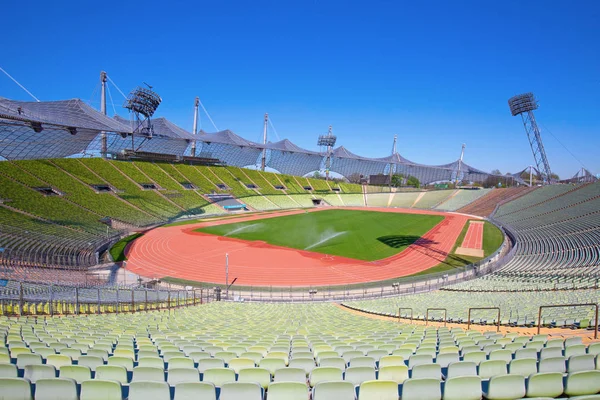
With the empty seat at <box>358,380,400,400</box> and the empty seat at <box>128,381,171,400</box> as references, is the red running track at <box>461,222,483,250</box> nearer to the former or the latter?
the empty seat at <box>358,380,400,400</box>

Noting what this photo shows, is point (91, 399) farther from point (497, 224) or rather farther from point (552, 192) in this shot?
point (552, 192)

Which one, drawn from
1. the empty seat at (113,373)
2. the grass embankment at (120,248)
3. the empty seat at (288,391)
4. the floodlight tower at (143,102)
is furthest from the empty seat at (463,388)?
the floodlight tower at (143,102)

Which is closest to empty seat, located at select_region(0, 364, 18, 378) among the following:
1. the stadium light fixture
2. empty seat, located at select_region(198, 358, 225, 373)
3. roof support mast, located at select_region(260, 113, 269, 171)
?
empty seat, located at select_region(198, 358, 225, 373)

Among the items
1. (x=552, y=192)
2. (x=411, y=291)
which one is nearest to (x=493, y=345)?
(x=411, y=291)

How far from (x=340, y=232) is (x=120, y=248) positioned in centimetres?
2896

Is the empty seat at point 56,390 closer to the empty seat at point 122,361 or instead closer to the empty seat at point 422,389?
the empty seat at point 122,361

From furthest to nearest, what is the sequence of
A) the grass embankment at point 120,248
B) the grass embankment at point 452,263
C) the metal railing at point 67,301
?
the grass embankment at point 120,248, the grass embankment at point 452,263, the metal railing at point 67,301

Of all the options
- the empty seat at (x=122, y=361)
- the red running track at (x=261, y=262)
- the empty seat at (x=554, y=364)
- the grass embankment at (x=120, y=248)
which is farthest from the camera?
the grass embankment at (x=120, y=248)

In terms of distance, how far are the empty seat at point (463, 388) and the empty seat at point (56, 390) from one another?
4.60 metres

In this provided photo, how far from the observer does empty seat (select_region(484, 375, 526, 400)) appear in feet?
12.9

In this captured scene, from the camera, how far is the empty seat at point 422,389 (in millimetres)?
3893

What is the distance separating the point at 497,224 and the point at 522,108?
111 feet

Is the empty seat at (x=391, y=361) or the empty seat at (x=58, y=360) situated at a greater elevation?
the empty seat at (x=58, y=360)

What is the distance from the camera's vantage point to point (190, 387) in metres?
3.85
